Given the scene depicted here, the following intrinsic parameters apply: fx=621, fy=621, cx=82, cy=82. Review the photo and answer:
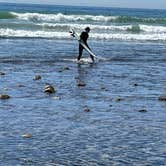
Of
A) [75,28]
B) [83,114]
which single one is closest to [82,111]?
[83,114]

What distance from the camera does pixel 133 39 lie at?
149 ft

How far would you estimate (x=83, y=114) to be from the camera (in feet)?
48.3

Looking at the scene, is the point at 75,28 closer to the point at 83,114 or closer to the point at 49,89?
the point at 49,89

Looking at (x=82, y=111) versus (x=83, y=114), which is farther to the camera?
(x=82, y=111)

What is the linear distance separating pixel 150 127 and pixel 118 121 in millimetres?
901

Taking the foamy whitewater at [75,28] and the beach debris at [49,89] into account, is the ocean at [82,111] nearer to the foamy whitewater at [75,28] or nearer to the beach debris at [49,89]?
the beach debris at [49,89]

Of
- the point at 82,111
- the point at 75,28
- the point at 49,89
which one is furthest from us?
the point at 75,28

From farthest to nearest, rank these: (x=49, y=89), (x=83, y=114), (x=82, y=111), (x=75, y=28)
Answer: (x=75, y=28) < (x=49, y=89) < (x=82, y=111) < (x=83, y=114)

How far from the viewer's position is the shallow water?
36.2 ft

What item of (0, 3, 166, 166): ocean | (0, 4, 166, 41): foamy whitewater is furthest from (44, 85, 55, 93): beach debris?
(0, 4, 166, 41): foamy whitewater

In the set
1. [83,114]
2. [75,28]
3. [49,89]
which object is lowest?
[75,28]

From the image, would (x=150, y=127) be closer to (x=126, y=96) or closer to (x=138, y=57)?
(x=126, y=96)

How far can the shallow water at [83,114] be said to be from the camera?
11.0 meters

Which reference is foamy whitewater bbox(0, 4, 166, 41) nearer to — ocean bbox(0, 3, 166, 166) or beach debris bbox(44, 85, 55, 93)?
ocean bbox(0, 3, 166, 166)
